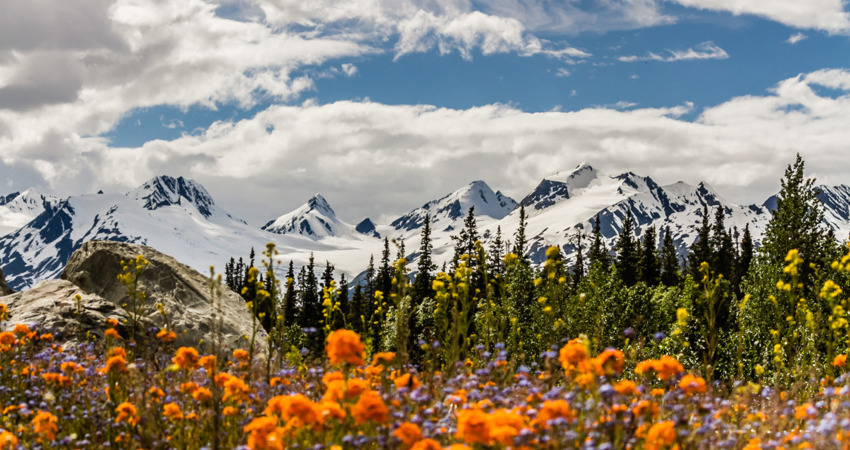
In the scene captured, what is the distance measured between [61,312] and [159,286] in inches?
162

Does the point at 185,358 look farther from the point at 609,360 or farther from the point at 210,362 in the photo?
the point at 609,360

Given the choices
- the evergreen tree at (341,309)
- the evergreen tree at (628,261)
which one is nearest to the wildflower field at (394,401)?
the evergreen tree at (341,309)

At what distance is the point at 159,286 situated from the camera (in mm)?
16781

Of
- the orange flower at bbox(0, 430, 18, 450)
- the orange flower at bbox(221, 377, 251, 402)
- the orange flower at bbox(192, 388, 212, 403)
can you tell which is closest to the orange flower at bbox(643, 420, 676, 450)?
the orange flower at bbox(221, 377, 251, 402)

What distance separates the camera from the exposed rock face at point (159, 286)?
52.2ft

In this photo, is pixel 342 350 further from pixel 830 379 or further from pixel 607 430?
pixel 830 379

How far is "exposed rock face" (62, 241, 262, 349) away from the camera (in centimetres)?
1592

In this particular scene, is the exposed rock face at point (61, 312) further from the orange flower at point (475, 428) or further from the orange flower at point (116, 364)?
the orange flower at point (475, 428)

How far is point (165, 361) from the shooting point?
747cm

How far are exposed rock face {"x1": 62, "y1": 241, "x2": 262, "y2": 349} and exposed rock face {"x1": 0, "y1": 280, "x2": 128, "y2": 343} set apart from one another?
183 cm

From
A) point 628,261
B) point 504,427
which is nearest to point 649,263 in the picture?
point 628,261

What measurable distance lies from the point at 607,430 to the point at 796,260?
6027mm

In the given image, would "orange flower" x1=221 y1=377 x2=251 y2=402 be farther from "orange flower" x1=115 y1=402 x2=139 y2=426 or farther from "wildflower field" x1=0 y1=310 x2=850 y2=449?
"orange flower" x1=115 y1=402 x2=139 y2=426

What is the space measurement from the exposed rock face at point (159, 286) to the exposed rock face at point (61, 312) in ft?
6.02
